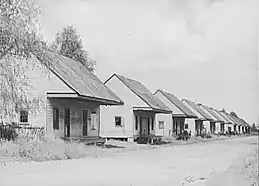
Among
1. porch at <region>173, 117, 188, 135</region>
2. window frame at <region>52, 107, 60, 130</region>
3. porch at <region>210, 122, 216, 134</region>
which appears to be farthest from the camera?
porch at <region>210, 122, 216, 134</region>

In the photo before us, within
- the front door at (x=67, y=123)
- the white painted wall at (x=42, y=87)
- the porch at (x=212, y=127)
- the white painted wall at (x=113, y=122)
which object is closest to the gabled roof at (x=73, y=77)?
the white painted wall at (x=42, y=87)

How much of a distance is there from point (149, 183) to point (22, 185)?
10.0 feet

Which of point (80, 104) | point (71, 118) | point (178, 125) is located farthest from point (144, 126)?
point (178, 125)

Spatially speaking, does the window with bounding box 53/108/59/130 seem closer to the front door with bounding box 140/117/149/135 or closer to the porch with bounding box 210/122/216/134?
the front door with bounding box 140/117/149/135

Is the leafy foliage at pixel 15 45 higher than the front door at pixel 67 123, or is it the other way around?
the leafy foliage at pixel 15 45

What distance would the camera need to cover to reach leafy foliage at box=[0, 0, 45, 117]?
19.9 meters

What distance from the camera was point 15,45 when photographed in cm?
2045

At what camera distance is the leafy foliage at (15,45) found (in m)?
19.9

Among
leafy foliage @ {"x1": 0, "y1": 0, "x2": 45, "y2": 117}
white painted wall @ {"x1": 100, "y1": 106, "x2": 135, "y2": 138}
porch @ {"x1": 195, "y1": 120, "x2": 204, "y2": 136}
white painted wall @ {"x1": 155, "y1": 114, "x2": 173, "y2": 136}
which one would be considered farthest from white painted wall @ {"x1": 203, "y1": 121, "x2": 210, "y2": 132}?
leafy foliage @ {"x1": 0, "y1": 0, "x2": 45, "y2": 117}

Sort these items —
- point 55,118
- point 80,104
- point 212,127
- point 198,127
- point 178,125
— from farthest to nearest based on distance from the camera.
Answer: point 212,127 < point 198,127 < point 178,125 < point 80,104 < point 55,118

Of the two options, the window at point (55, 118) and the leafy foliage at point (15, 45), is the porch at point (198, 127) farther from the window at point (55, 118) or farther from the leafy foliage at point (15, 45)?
the leafy foliage at point (15, 45)

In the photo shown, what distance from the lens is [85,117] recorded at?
109 feet

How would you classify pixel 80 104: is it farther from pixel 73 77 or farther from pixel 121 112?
pixel 121 112

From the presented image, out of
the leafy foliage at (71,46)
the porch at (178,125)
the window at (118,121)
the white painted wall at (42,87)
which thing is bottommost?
the porch at (178,125)
